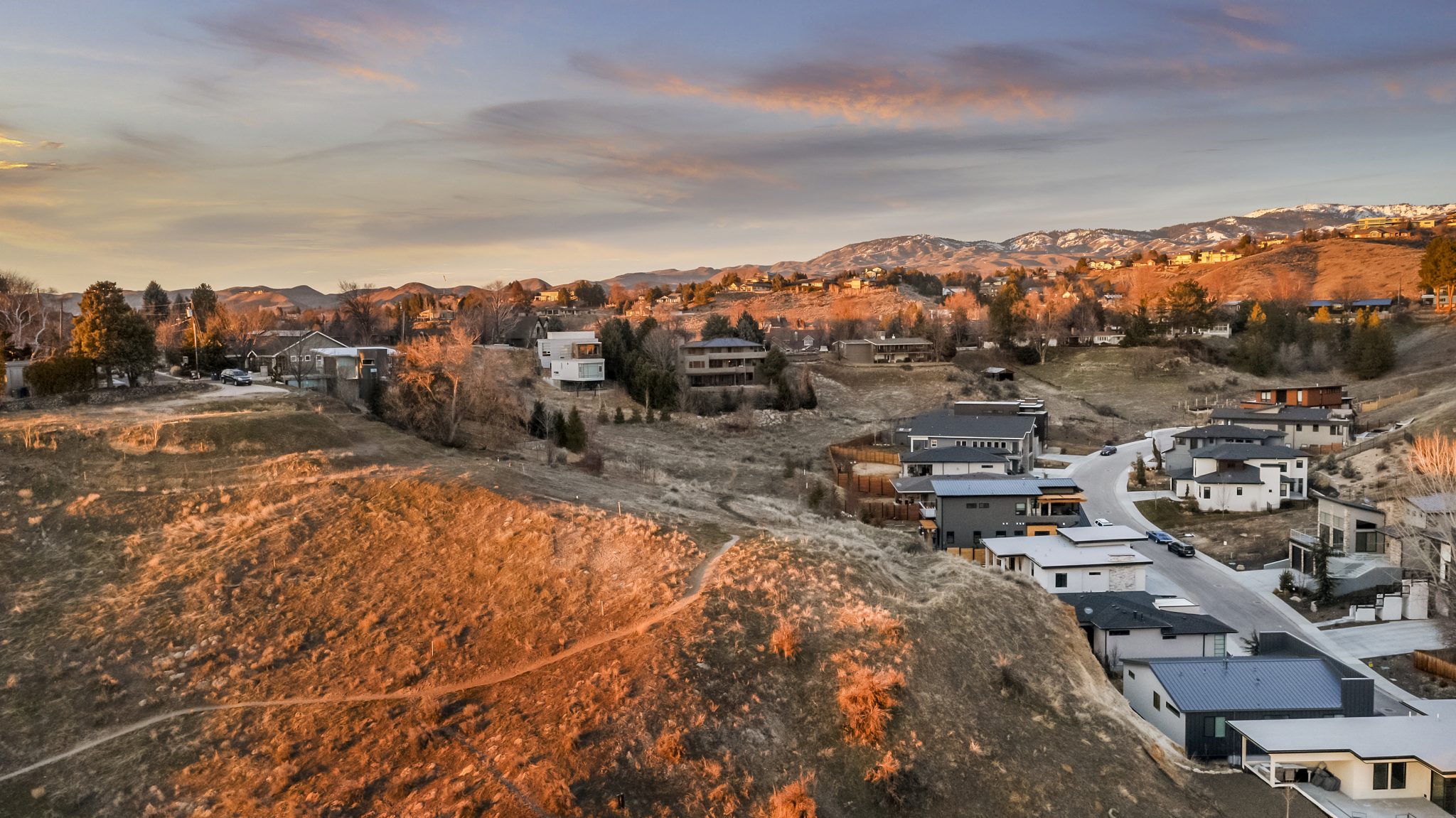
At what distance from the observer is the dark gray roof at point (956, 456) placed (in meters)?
46.8

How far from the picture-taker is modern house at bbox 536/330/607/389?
71.9 m

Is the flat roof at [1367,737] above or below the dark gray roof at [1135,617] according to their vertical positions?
below

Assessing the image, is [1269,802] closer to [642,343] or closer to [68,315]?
[642,343]

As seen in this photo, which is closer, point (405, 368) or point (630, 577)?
point (630, 577)

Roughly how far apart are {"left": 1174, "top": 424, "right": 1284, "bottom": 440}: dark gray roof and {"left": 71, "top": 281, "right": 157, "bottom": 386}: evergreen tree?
180ft

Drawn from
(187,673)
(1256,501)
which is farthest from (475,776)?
(1256,501)

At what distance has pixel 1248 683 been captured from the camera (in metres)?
22.8

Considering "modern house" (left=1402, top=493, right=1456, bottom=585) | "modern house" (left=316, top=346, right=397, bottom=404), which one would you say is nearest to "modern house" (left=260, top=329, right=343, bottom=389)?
"modern house" (left=316, top=346, right=397, bottom=404)

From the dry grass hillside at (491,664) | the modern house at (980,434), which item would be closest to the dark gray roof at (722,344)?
the modern house at (980,434)

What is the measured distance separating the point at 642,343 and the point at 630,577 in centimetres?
5408

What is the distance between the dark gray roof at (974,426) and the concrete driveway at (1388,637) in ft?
80.9

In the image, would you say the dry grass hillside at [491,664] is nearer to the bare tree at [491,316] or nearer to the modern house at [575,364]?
Result: the modern house at [575,364]

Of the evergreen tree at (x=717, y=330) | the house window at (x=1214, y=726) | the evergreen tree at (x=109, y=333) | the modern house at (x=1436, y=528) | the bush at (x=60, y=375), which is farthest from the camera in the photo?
the evergreen tree at (x=717, y=330)

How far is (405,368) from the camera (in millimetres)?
41094
